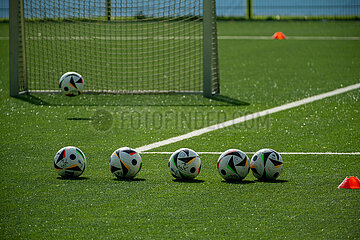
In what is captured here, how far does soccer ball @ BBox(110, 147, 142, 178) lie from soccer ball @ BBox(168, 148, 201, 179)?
406mm

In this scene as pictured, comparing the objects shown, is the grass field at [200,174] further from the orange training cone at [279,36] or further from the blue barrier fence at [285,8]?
the blue barrier fence at [285,8]

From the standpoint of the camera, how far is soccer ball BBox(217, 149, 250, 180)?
21.5 ft

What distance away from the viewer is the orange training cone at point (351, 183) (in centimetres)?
631

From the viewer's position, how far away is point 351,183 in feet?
20.7

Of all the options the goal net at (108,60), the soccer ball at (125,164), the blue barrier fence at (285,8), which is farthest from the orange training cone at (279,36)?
the soccer ball at (125,164)

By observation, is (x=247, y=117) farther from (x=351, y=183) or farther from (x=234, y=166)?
(x=351, y=183)

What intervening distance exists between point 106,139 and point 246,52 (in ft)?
40.3

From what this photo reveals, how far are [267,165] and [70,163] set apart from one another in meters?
2.24

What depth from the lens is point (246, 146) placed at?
852 centimetres

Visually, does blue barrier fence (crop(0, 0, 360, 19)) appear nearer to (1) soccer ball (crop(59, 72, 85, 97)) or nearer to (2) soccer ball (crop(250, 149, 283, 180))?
(1) soccer ball (crop(59, 72, 85, 97))

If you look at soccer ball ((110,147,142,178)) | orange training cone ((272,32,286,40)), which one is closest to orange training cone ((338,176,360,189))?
soccer ball ((110,147,142,178))

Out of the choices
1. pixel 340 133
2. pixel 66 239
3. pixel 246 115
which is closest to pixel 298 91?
pixel 246 115

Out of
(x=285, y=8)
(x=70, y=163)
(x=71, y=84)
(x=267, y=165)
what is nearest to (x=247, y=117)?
(x=71, y=84)

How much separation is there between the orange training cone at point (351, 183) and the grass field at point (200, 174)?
0.35 feet
